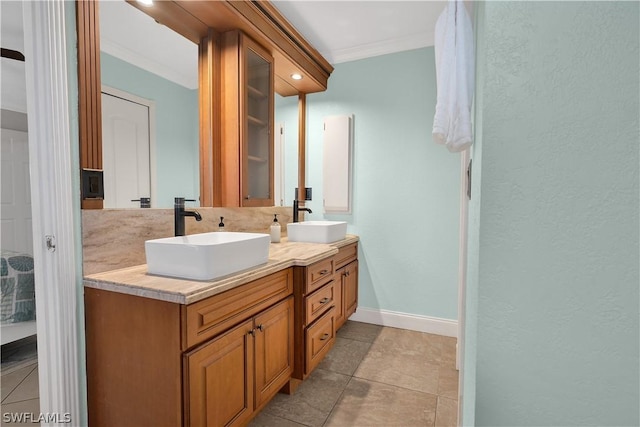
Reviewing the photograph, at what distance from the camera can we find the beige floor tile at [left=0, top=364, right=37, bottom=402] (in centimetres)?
183

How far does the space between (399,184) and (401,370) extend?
1.51 m

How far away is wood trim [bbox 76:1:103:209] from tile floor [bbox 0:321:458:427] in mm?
Answer: 1437

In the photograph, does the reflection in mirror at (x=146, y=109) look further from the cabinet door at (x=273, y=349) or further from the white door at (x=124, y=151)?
the cabinet door at (x=273, y=349)

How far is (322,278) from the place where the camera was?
208 centimetres

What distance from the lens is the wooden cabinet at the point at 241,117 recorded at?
6.36 ft

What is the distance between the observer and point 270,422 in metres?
1.61

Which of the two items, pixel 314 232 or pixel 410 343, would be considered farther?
pixel 410 343

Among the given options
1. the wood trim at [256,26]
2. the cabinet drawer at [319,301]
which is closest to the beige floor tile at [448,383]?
the cabinet drawer at [319,301]

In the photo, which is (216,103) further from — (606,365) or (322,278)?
(606,365)

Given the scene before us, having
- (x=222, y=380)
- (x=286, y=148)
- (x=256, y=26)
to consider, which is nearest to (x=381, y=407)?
(x=222, y=380)

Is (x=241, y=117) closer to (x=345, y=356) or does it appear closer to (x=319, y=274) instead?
(x=319, y=274)

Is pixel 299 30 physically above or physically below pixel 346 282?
above

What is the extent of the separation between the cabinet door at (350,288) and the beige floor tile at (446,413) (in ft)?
3.19

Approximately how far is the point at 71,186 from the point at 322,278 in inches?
56.4
